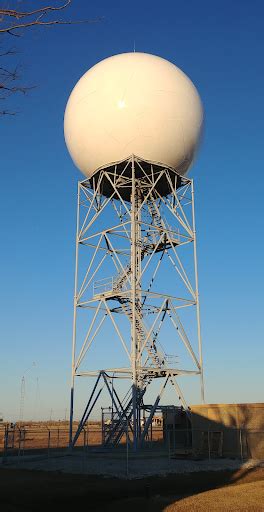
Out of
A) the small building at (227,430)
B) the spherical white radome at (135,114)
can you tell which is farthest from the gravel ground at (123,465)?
the spherical white radome at (135,114)

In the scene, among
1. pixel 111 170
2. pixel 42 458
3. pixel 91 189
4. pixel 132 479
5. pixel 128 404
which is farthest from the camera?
pixel 91 189

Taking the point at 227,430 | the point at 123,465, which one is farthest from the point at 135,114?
the point at 123,465

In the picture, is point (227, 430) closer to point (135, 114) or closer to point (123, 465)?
point (123, 465)

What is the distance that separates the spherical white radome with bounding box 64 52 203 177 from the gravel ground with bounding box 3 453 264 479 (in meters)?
15.3

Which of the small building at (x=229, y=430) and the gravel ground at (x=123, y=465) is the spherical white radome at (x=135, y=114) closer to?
the small building at (x=229, y=430)

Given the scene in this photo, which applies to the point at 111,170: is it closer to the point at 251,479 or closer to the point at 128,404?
the point at 128,404

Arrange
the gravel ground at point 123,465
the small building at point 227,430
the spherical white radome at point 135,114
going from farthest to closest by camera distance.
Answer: the spherical white radome at point 135,114
the small building at point 227,430
the gravel ground at point 123,465

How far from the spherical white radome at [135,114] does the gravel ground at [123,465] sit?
601 inches

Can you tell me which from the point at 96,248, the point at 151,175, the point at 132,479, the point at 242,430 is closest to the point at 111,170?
the point at 151,175

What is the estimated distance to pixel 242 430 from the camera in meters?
25.0

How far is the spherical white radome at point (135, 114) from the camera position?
2819 cm

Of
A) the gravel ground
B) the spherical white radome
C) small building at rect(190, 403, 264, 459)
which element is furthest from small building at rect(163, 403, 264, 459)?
the spherical white radome

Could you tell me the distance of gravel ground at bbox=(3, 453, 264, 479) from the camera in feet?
64.0

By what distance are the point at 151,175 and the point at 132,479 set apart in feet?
56.0
